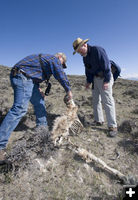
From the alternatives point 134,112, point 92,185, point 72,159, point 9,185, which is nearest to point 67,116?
point 72,159

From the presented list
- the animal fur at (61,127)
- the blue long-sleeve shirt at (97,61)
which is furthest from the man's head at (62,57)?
the animal fur at (61,127)

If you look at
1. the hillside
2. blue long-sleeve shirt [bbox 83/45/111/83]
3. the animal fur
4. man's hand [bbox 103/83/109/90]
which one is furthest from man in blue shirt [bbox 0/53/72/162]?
man's hand [bbox 103/83/109/90]

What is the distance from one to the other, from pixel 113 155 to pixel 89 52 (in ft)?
8.70

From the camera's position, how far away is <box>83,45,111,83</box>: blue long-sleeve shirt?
3.49m

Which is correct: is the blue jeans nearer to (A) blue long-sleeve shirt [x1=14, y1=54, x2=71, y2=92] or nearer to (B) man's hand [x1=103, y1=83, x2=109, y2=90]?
(A) blue long-sleeve shirt [x1=14, y1=54, x2=71, y2=92]

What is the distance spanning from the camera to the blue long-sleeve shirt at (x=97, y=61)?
349cm

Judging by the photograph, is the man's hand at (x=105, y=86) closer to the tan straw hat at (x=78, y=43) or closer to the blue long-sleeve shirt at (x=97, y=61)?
the blue long-sleeve shirt at (x=97, y=61)

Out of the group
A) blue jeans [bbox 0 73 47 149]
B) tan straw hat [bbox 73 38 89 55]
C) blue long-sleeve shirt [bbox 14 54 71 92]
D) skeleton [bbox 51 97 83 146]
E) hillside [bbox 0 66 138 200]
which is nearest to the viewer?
hillside [bbox 0 66 138 200]

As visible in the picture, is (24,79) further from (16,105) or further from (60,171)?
(60,171)

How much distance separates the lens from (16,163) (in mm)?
2291

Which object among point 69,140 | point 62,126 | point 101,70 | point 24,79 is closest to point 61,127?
point 62,126

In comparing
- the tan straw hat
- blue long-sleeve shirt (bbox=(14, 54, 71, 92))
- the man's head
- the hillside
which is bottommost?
the hillside

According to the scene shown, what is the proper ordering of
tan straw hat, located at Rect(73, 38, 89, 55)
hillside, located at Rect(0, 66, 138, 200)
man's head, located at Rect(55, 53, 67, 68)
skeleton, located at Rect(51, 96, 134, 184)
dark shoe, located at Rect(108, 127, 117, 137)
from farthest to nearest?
dark shoe, located at Rect(108, 127, 117, 137), tan straw hat, located at Rect(73, 38, 89, 55), man's head, located at Rect(55, 53, 67, 68), skeleton, located at Rect(51, 96, 134, 184), hillside, located at Rect(0, 66, 138, 200)

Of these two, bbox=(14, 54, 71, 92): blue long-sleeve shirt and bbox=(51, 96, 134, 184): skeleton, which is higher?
bbox=(14, 54, 71, 92): blue long-sleeve shirt
